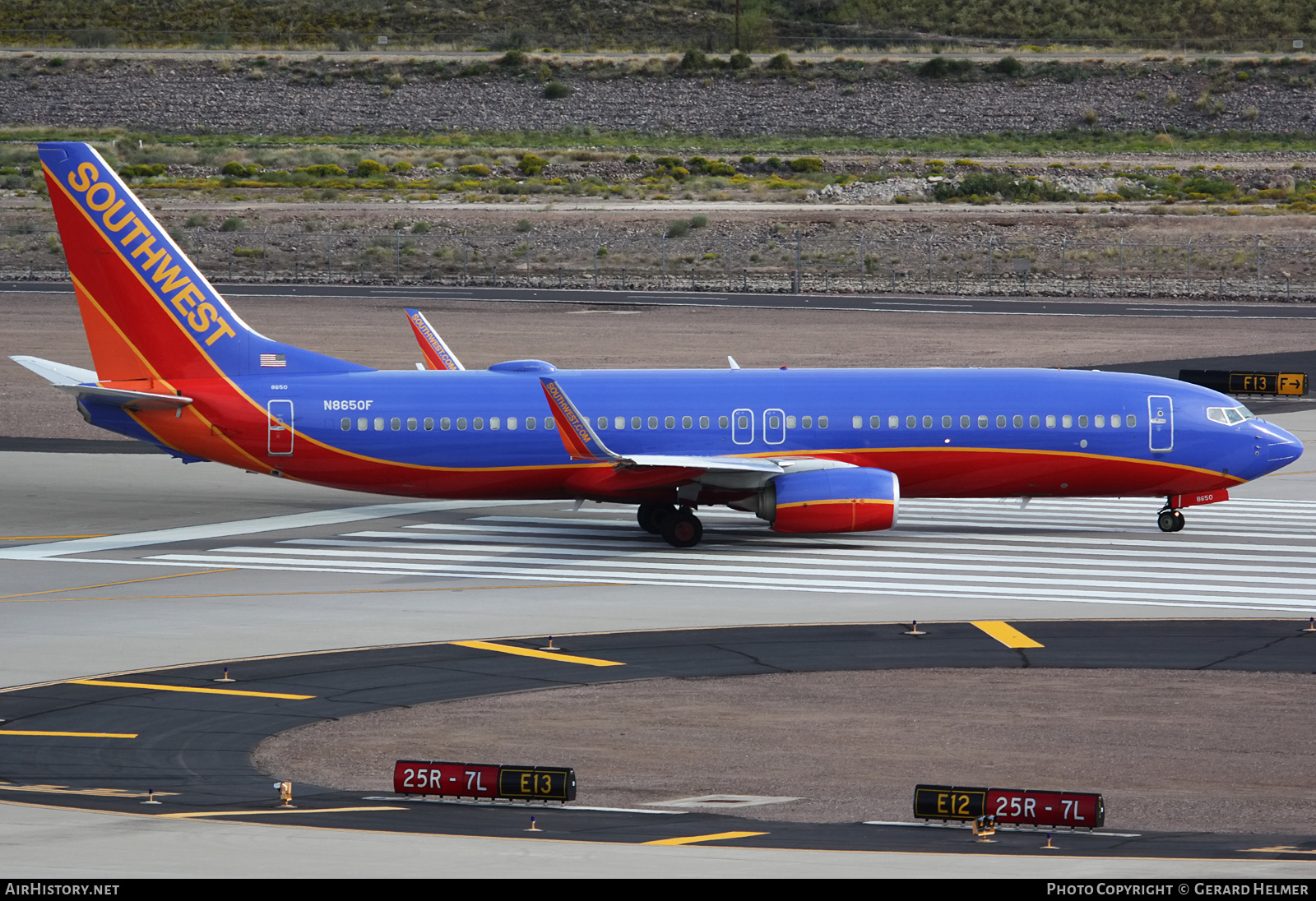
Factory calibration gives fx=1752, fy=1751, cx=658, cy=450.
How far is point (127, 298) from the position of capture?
4112 centimetres

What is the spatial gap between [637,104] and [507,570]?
151m

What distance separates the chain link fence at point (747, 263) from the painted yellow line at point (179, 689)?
75.5 m

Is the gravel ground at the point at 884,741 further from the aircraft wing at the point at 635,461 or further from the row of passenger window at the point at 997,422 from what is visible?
the row of passenger window at the point at 997,422

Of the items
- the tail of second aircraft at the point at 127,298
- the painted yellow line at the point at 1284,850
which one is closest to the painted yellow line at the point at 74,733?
the painted yellow line at the point at 1284,850

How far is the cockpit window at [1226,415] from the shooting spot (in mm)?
41844

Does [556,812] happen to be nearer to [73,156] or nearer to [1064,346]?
[73,156]

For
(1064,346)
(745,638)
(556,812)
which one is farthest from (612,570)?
(1064,346)

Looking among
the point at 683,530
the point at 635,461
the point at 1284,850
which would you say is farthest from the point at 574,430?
the point at 1284,850

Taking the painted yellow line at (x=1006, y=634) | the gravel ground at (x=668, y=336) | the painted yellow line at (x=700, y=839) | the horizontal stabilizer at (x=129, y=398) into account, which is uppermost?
the gravel ground at (x=668, y=336)

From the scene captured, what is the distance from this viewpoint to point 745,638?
31.6 m

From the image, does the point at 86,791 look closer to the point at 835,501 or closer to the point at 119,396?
the point at 119,396

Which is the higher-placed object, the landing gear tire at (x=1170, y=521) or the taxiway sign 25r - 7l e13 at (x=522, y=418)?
the taxiway sign 25r - 7l e13 at (x=522, y=418)

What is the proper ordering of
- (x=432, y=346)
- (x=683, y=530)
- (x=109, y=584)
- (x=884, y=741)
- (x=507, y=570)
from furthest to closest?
(x=432, y=346) → (x=683, y=530) → (x=507, y=570) → (x=109, y=584) → (x=884, y=741)

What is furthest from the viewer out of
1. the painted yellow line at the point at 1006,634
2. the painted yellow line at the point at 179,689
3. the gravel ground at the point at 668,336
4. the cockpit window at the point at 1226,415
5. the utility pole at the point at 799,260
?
the utility pole at the point at 799,260
